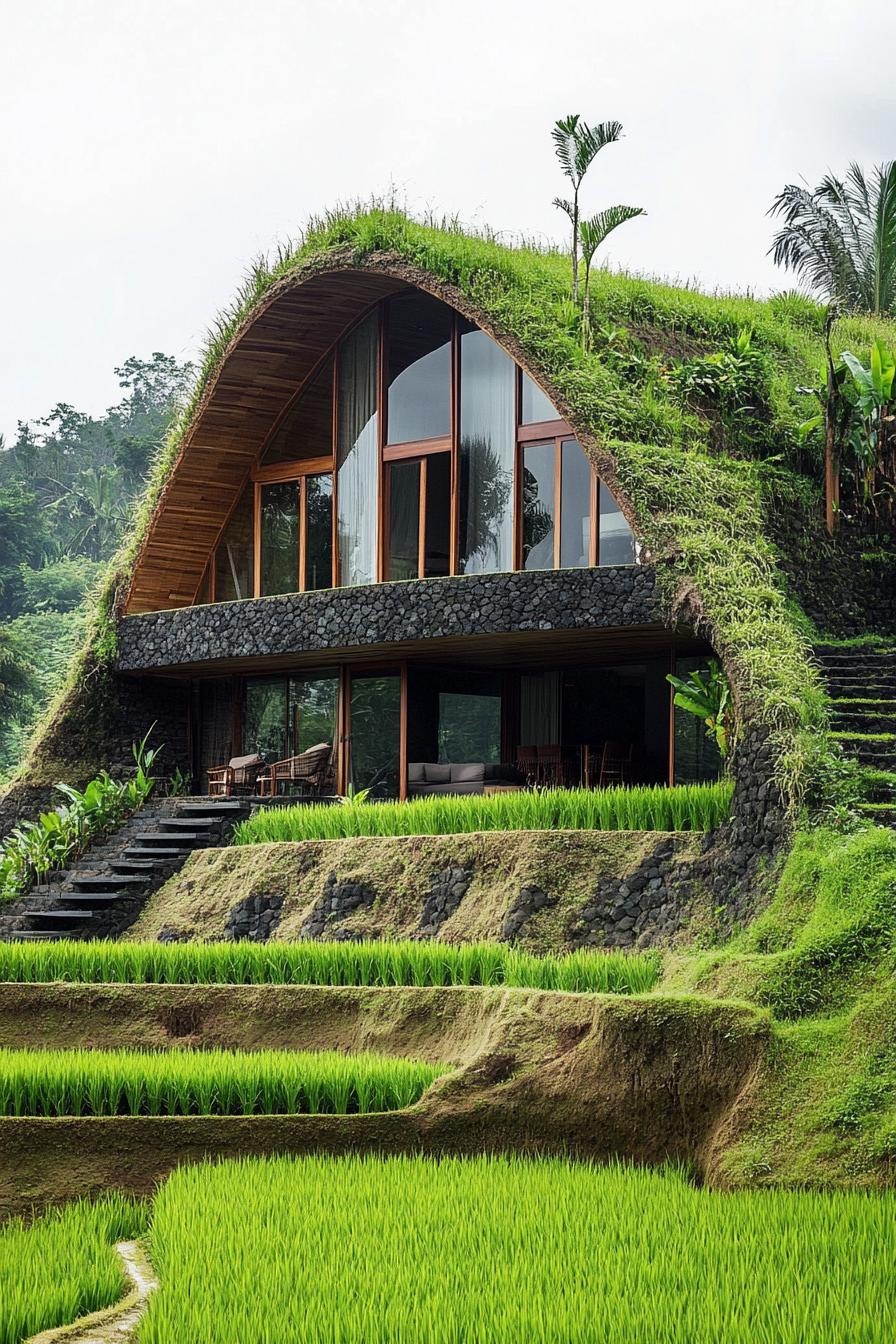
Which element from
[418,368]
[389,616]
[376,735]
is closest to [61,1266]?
[389,616]

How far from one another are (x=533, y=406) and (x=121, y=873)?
7460 mm

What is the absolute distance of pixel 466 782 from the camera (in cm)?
1994

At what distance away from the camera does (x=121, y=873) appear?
18.5m

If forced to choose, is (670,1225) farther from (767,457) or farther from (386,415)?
(386,415)

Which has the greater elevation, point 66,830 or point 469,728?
point 469,728

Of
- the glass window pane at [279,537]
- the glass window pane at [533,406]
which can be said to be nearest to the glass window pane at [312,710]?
the glass window pane at [279,537]

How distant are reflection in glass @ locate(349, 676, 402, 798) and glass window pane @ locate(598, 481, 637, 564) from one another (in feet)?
12.7

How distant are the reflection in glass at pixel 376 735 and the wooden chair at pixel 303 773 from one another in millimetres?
391

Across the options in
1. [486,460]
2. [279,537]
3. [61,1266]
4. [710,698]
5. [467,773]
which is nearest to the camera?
[61,1266]

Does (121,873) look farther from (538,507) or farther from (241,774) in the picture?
(538,507)

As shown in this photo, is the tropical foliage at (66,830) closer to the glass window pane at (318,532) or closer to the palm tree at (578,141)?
the glass window pane at (318,532)

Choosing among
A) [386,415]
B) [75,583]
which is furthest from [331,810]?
[75,583]

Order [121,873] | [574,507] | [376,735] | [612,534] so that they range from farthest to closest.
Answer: [376,735] < [121,873] < [574,507] < [612,534]

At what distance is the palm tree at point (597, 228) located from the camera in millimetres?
17812
